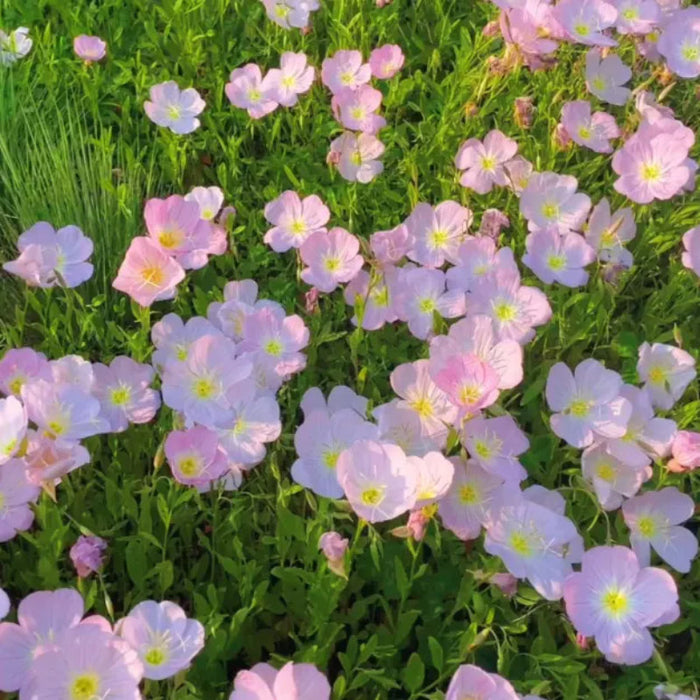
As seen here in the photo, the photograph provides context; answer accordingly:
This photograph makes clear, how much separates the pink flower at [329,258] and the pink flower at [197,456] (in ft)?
1.84

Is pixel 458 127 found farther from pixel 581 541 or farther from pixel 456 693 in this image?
pixel 456 693

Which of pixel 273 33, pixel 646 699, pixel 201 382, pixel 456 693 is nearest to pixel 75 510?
pixel 201 382

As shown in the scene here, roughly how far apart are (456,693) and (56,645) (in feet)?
1.59

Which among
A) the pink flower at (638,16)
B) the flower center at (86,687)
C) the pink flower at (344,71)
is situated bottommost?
the flower center at (86,687)

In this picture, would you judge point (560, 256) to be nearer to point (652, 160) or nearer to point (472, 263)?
point (472, 263)

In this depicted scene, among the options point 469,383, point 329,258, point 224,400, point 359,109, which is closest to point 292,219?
point 329,258

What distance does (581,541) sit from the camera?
1382 mm

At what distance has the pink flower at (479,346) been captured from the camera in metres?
1.42

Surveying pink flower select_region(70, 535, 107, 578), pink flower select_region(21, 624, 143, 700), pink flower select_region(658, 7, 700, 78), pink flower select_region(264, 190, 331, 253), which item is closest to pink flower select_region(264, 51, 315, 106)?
pink flower select_region(264, 190, 331, 253)

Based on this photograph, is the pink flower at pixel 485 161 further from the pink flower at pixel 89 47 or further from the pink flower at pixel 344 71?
the pink flower at pixel 89 47

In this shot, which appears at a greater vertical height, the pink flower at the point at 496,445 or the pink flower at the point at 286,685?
the pink flower at the point at 286,685

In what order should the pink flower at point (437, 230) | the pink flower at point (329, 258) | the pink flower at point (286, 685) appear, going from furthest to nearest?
the pink flower at point (437, 230) → the pink flower at point (329, 258) → the pink flower at point (286, 685)

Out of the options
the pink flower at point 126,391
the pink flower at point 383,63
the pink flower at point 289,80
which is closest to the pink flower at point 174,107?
the pink flower at point 289,80

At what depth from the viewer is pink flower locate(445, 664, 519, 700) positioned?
1.08 m
